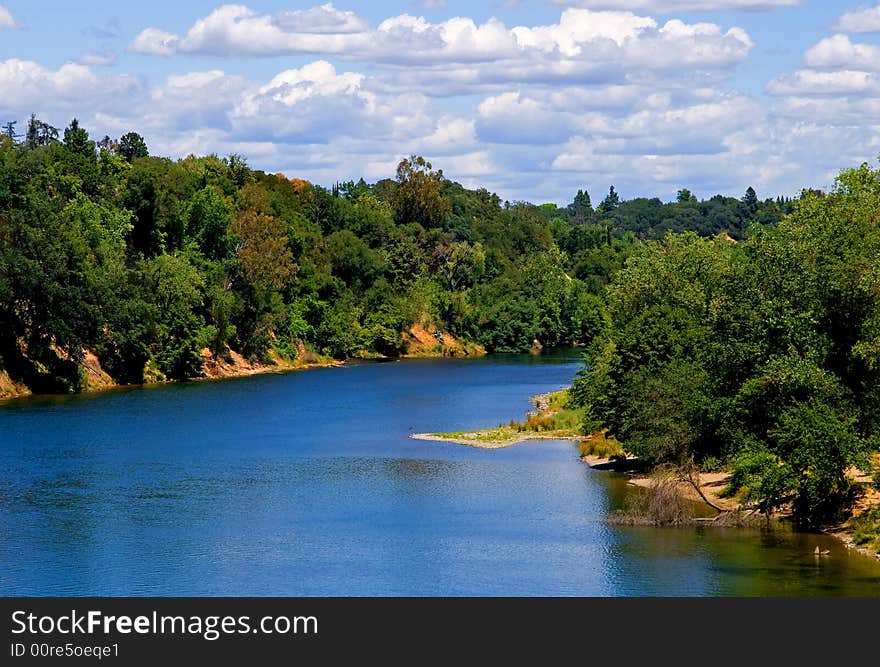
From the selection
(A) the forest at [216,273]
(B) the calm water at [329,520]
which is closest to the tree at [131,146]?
(A) the forest at [216,273]

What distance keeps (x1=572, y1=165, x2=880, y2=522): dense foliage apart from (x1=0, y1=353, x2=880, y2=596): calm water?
2973 millimetres

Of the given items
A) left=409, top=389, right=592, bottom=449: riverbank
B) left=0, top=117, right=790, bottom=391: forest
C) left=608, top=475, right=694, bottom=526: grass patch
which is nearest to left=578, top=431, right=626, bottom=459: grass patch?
left=409, top=389, right=592, bottom=449: riverbank

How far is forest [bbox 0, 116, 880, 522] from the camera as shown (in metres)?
56.2

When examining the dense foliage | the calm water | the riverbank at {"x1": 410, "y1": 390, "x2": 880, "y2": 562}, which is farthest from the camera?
the riverbank at {"x1": 410, "y1": 390, "x2": 880, "y2": 562}

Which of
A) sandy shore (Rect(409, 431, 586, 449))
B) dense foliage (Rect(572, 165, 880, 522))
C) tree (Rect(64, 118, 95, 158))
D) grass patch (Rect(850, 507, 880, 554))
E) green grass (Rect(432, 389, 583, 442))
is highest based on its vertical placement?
tree (Rect(64, 118, 95, 158))

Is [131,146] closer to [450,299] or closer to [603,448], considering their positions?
[450,299]

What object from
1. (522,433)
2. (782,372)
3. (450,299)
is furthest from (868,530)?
(450,299)

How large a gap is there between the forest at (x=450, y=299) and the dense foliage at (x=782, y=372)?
0.10 meters

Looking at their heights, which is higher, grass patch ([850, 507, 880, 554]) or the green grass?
grass patch ([850, 507, 880, 554])

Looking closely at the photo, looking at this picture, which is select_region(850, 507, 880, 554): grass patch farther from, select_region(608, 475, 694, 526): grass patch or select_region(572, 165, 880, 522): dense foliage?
select_region(608, 475, 694, 526): grass patch

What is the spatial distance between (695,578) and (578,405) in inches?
1309

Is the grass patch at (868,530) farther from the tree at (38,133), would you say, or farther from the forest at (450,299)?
the tree at (38,133)

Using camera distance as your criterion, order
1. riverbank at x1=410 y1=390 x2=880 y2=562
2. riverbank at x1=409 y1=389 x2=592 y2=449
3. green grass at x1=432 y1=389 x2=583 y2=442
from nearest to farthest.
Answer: riverbank at x1=410 y1=390 x2=880 y2=562 → riverbank at x1=409 y1=389 x2=592 y2=449 → green grass at x1=432 y1=389 x2=583 y2=442

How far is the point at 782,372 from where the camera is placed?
180 feet
